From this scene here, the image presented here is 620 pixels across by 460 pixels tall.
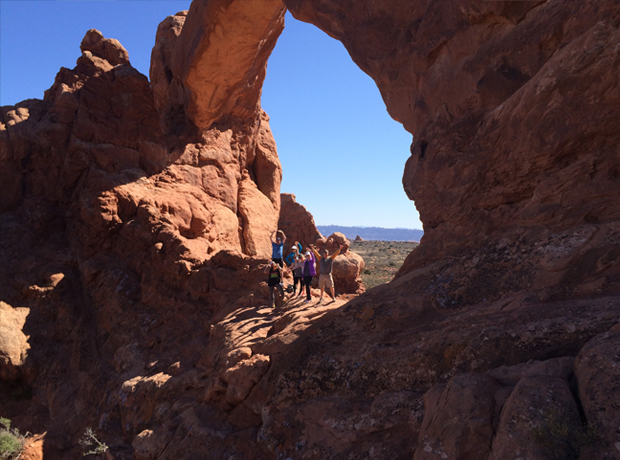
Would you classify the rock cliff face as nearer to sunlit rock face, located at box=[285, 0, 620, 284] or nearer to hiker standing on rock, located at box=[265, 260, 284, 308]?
sunlit rock face, located at box=[285, 0, 620, 284]

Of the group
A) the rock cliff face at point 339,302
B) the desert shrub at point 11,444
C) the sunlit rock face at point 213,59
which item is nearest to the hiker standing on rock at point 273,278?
the rock cliff face at point 339,302

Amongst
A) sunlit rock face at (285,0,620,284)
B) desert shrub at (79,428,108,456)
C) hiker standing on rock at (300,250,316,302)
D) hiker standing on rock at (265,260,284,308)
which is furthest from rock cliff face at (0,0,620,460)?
hiker standing on rock at (300,250,316,302)

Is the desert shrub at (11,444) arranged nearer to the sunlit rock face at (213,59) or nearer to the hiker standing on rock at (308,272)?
the hiker standing on rock at (308,272)

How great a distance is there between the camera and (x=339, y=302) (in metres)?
8.12

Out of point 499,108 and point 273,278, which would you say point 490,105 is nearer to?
point 499,108

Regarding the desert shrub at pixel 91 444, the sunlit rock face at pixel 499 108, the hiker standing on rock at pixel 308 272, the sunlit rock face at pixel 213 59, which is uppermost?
the sunlit rock face at pixel 213 59

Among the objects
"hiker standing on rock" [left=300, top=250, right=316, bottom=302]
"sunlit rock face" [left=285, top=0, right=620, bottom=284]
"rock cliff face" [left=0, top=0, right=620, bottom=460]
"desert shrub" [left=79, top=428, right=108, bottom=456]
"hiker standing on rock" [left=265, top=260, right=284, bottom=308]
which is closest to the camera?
"rock cliff face" [left=0, top=0, right=620, bottom=460]

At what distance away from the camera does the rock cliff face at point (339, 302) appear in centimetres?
391

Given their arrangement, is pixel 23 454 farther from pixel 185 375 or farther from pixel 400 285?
pixel 400 285

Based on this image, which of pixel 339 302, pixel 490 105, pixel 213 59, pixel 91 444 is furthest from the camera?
pixel 213 59

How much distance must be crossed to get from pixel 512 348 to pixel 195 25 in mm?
11533

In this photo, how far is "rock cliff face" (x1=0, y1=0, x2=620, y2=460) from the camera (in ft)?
12.8

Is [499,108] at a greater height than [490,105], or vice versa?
[490,105]

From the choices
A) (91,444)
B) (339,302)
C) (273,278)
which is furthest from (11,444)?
(339,302)
